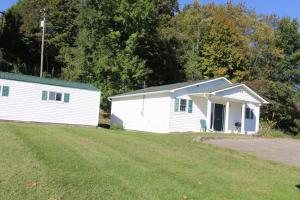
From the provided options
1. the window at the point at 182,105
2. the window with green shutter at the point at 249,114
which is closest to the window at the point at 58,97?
the window at the point at 182,105

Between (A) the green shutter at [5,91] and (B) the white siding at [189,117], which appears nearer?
(A) the green shutter at [5,91]

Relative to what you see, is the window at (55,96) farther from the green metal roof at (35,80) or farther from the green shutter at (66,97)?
the green metal roof at (35,80)

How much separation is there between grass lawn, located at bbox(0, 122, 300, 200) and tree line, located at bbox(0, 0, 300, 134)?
22323 mm

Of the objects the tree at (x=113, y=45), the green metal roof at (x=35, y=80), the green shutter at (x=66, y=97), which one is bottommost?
the green shutter at (x=66, y=97)

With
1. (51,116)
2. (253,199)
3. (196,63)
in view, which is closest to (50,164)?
(253,199)

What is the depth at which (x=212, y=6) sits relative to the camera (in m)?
42.6

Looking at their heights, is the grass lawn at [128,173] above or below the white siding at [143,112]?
below

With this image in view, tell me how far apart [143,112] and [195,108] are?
12.5 feet

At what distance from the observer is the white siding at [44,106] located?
21219 mm

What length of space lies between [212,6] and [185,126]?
79.8 ft

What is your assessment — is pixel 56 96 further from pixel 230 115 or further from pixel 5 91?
pixel 230 115

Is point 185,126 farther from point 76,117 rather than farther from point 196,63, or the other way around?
point 196,63

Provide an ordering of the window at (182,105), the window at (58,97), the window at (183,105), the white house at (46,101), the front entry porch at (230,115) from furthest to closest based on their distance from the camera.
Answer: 1. the front entry porch at (230,115)
2. the window at (182,105)
3. the window at (58,97)
4. the window at (183,105)
5. the white house at (46,101)

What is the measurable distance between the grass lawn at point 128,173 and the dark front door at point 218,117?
43.1 ft
